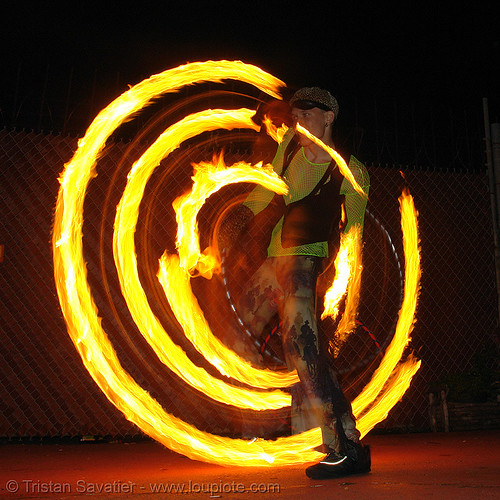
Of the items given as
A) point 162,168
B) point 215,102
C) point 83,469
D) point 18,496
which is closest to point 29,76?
point 215,102

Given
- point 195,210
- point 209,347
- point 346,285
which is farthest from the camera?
point 195,210

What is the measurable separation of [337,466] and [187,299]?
76.9 inches

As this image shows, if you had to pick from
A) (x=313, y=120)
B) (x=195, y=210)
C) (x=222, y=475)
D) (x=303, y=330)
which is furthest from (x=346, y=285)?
(x=222, y=475)

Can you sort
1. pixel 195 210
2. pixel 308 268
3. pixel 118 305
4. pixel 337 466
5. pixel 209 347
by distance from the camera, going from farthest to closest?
pixel 118 305 < pixel 195 210 < pixel 209 347 < pixel 308 268 < pixel 337 466

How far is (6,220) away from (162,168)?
148cm

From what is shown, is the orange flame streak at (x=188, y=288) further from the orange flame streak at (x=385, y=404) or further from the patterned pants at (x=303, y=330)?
the orange flame streak at (x=385, y=404)

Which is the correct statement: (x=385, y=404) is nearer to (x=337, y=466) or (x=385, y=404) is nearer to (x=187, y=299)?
(x=337, y=466)

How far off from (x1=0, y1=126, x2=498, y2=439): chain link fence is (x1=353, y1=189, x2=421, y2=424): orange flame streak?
187mm

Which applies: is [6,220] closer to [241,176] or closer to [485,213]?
[241,176]

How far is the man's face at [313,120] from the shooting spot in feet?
12.8

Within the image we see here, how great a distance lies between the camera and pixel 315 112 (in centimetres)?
393

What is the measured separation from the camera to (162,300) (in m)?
5.76

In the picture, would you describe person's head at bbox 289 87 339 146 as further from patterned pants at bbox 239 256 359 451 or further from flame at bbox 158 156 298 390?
patterned pants at bbox 239 256 359 451

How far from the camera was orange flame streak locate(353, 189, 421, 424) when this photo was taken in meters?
4.87
